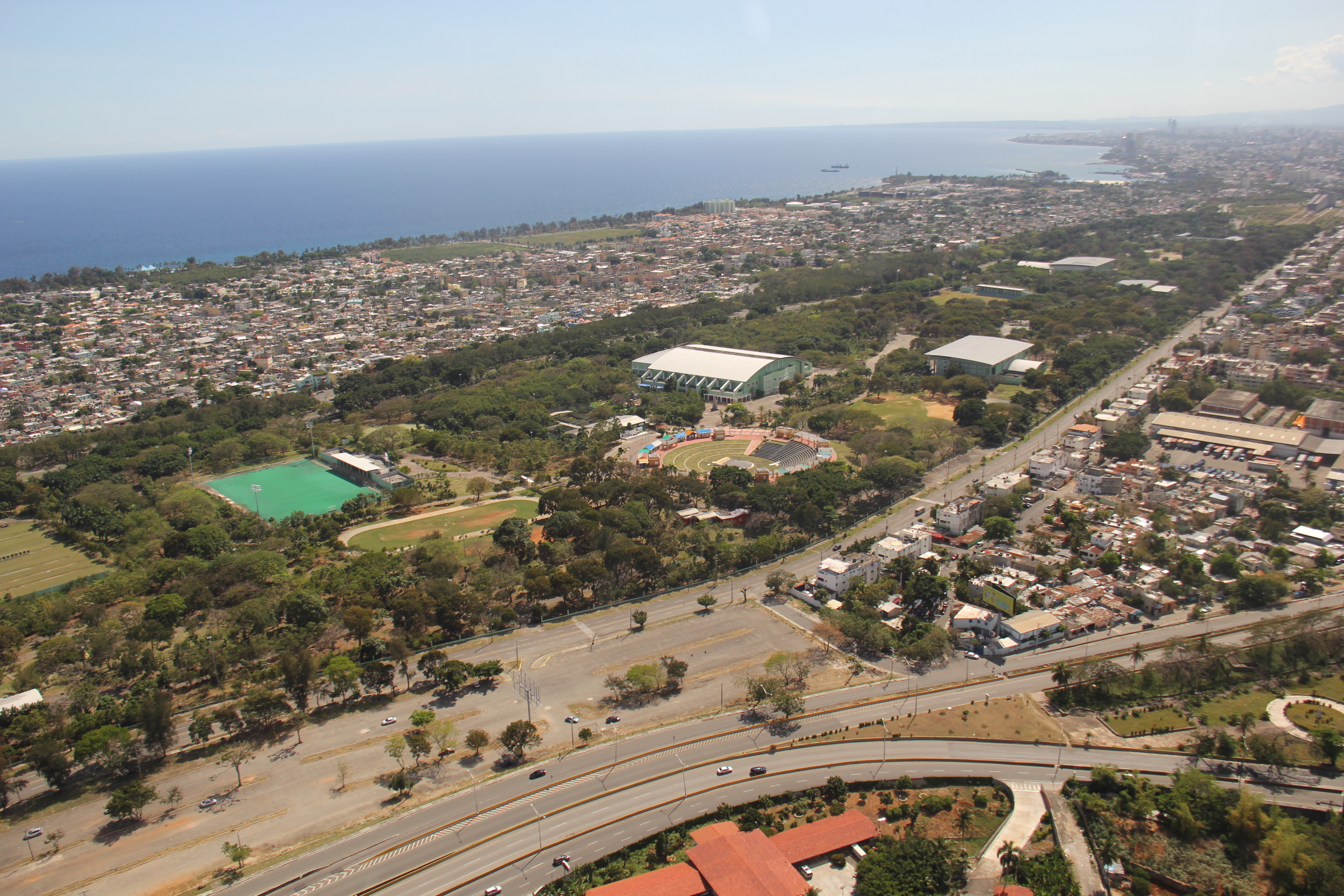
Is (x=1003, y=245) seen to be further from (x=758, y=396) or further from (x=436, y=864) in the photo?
(x=436, y=864)

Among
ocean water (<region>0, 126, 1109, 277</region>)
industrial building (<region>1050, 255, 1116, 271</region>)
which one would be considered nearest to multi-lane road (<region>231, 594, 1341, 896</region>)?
industrial building (<region>1050, 255, 1116, 271</region>)

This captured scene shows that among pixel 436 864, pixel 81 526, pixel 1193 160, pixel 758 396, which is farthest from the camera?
pixel 1193 160

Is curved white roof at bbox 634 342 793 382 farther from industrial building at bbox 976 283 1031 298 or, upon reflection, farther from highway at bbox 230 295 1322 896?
highway at bbox 230 295 1322 896

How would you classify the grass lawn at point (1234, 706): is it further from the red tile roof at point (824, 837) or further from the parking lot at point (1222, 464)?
the parking lot at point (1222, 464)

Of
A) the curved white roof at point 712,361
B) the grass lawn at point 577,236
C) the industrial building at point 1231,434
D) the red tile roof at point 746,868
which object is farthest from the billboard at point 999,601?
the grass lawn at point 577,236

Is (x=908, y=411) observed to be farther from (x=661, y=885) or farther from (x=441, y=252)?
(x=441, y=252)

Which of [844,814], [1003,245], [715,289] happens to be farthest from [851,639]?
[1003,245]
